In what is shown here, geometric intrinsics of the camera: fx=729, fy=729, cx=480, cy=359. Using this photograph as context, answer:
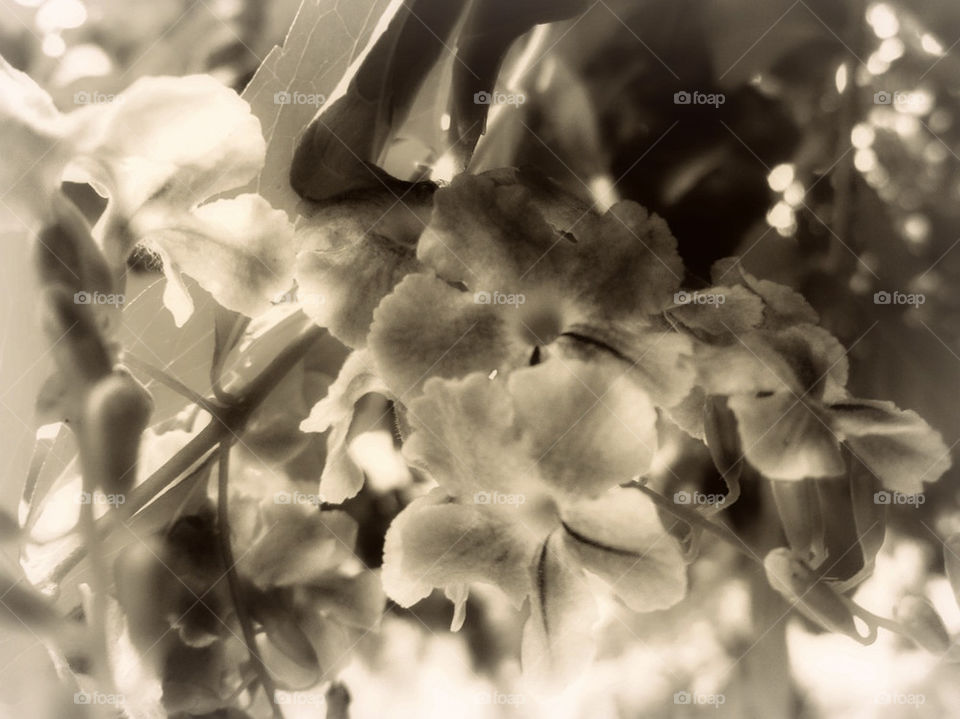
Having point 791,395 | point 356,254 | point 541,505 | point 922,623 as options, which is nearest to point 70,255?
point 356,254

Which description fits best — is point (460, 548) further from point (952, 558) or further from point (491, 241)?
point (952, 558)

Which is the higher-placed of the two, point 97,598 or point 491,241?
point 491,241

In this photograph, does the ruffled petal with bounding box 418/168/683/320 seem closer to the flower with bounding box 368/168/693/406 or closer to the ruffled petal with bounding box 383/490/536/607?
the flower with bounding box 368/168/693/406

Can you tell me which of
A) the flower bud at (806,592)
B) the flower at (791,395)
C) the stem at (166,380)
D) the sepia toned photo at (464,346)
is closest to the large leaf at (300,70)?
the sepia toned photo at (464,346)

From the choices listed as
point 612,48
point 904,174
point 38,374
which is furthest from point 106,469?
point 904,174

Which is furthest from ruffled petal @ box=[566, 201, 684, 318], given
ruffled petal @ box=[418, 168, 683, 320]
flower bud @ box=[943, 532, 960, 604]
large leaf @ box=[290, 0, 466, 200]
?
flower bud @ box=[943, 532, 960, 604]

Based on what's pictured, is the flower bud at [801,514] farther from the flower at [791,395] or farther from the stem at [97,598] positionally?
the stem at [97,598]

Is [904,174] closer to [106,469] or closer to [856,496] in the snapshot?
[856,496]
